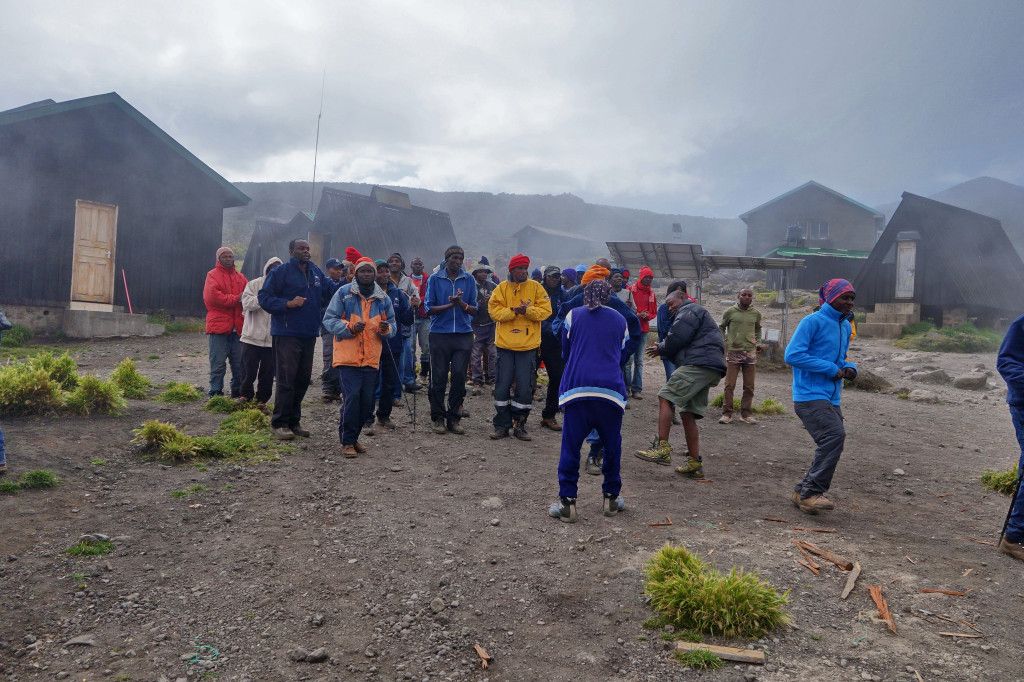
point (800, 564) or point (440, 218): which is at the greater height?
point (440, 218)

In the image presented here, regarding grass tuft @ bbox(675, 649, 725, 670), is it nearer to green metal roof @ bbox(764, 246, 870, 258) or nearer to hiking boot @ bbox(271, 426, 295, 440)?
hiking boot @ bbox(271, 426, 295, 440)

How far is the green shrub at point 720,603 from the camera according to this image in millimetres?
→ 3172

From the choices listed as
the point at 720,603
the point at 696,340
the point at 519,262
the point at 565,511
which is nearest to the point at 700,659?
the point at 720,603

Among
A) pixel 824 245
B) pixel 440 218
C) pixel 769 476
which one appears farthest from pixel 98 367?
pixel 824 245

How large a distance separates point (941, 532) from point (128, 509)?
19.7 ft

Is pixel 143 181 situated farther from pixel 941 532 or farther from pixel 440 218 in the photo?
pixel 440 218

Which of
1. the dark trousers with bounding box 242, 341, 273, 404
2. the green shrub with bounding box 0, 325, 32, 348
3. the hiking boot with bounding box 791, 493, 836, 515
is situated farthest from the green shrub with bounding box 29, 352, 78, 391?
the hiking boot with bounding box 791, 493, 836, 515

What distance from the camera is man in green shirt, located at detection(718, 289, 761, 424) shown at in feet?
29.8

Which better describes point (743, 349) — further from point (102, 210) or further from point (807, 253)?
point (807, 253)

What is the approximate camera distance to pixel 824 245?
132ft

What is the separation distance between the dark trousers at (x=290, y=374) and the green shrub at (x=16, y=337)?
8.88 metres

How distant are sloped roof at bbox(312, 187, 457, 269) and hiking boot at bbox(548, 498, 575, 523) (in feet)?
83.7

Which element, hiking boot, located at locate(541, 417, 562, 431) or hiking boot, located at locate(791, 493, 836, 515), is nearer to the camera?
hiking boot, located at locate(791, 493, 836, 515)

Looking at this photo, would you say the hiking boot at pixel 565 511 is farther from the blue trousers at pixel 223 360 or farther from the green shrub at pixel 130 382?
the green shrub at pixel 130 382
